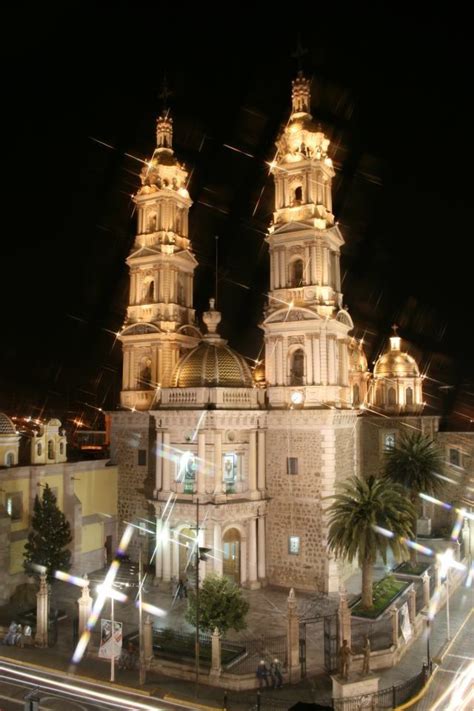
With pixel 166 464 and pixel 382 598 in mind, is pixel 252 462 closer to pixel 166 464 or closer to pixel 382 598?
pixel 166 464

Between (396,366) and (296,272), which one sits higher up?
(296,272)

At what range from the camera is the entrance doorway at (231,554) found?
3291 centimetres

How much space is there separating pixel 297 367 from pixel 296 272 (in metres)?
5.89

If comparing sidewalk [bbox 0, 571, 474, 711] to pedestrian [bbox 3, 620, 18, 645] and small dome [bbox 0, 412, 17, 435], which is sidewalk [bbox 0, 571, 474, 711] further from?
small dome [bbox 0, 412, 17, 435]

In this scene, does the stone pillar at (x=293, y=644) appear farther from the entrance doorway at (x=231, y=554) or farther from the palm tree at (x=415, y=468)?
the palm tree at (x=415, y=468)

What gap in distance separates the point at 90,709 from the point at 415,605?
1570cm

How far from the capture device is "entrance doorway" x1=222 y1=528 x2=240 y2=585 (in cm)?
3291

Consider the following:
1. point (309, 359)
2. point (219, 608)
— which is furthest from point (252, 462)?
point (219, 608)

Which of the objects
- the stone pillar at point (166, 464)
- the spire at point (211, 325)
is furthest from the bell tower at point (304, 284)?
the stone pillar at point (166, 464)

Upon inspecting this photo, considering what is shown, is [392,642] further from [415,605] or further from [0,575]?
[0,575]

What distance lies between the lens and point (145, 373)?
41.2 m

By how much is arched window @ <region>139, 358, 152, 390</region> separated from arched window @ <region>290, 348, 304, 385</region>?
10242mm

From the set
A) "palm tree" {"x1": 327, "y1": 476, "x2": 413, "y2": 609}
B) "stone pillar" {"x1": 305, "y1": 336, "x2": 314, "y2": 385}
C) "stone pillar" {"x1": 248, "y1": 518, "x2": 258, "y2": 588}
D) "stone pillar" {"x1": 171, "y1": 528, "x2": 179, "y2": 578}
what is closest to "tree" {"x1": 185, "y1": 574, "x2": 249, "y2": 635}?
"palm tree" {"x1": 327, "y1": 476, "x2": 413, "y2": 609}

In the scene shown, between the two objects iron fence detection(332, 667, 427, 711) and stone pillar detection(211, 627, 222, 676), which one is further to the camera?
stone pillar detection(211, 627, 222, 676)
